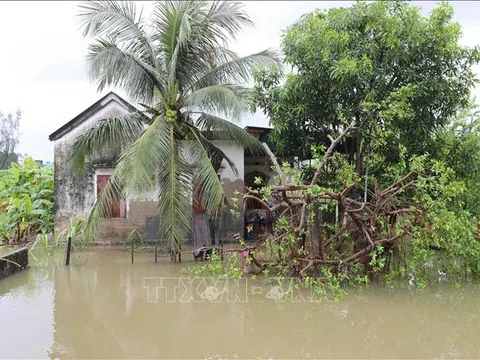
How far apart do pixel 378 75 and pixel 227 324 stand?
208 inches

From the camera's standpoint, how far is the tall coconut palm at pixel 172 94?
373 inches

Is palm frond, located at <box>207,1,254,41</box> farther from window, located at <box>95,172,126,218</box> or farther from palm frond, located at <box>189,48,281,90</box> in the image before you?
window, located at <box>95,172,126,218</box>

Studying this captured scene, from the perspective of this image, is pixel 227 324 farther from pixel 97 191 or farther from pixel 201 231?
pixel 97 191

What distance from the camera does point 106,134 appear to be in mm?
10398

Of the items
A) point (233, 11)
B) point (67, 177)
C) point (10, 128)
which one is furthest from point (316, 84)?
point (10, 128)

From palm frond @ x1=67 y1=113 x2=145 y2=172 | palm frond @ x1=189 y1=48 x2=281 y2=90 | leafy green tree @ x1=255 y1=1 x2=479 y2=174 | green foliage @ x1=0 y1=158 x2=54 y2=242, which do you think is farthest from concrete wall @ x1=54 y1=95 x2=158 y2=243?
leafy green tree @ x1=255 y1=1 x2=479 y2=174

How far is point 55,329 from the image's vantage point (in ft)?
18.4

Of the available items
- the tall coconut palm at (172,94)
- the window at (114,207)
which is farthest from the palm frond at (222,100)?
the window at (114,207)

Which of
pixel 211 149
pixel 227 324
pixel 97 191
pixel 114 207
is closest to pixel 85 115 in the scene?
pixel 97 191

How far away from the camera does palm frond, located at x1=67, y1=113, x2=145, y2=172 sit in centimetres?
1033

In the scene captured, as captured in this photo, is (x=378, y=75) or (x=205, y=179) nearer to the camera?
(x=378, y=75)

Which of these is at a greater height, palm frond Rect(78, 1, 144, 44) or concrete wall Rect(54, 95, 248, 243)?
palm frond Rect(78, 1, 144, 44)

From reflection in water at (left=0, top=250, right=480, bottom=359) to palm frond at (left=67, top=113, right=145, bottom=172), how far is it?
3697 mm

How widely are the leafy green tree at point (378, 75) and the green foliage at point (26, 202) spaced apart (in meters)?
7.86
